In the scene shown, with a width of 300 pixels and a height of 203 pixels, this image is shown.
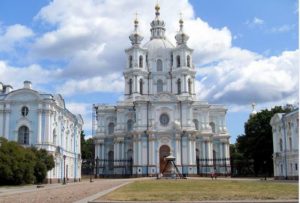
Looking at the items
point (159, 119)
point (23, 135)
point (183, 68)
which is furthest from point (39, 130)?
point (183, 68)

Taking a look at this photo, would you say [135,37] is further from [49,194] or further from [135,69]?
[49,194]

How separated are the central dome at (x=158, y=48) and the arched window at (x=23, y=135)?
49297 mm

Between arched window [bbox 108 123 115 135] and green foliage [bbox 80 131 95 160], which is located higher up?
arched window [bbox 108 123 115 135]

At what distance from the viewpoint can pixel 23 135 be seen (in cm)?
5719

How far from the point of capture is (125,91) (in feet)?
330

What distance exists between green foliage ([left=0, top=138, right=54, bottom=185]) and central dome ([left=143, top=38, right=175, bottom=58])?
55362 millimetres

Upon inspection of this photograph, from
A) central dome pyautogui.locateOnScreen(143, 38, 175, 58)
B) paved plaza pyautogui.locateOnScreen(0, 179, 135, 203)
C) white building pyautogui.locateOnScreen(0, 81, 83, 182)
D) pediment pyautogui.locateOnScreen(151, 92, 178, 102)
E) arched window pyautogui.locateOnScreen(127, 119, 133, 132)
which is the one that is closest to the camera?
paved plaza pyautogui.locateOnScreen(0, 179, 135, 203)

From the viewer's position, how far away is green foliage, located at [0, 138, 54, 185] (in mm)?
43312

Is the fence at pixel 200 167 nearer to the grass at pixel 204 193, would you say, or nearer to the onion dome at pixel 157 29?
the onion dome at pixel 157 29

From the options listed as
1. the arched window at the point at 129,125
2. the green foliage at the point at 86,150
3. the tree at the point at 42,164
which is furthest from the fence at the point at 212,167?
the tree at the point at 42,164

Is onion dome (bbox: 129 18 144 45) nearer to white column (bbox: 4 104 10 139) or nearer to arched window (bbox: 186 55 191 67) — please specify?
arched window (bbox: 186 55 191 67)

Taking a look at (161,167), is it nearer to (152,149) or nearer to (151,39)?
(152,149)

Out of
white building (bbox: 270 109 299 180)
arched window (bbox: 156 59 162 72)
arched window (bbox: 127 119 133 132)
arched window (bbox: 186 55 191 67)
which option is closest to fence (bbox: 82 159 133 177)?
arched window (bbox: 127 119 133 132)

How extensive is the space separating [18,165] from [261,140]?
46.3 m
